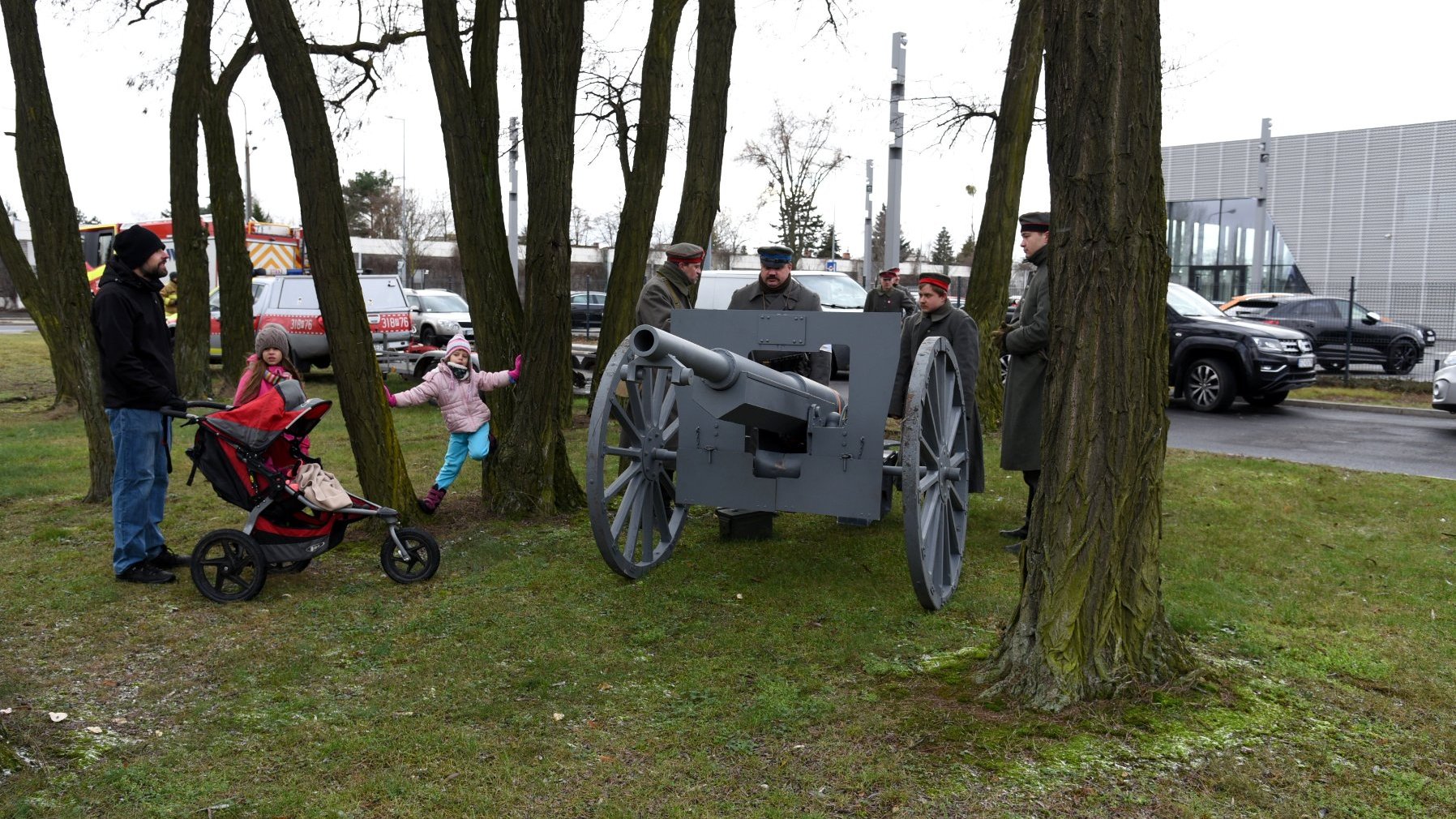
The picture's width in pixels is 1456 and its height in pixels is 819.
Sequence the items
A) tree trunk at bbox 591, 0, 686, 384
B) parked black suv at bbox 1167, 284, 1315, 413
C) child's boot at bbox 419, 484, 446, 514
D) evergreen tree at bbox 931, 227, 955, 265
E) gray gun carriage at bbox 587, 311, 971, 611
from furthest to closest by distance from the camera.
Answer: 1. evergreen tree at bbox 931, 227, 955, 265
2. parked black suv at bbox 1167, 284, 1315, 413
3. tree trunk at bbox 591, 0, 686, 384
4. child's boot at bbox 419, 484, 446, 514
5. gray gun carriage at bbox 587, 311, 971, 611

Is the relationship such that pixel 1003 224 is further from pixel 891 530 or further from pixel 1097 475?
pixel 1097 475

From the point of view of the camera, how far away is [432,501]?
24.2 feet

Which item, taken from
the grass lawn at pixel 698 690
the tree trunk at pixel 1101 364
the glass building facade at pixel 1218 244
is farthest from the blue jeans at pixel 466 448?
the glass building facade at pixel 1218 244

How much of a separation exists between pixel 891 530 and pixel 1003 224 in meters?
5.59

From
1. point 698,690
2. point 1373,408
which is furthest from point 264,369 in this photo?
point 1373,408

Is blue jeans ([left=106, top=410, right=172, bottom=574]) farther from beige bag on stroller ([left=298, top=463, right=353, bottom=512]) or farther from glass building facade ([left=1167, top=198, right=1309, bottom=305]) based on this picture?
glass building facade ([left=1167, top=198, right=1309, bottom=305])

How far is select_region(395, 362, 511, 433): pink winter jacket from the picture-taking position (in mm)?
7492

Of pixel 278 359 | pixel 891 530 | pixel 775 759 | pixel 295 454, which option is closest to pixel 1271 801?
pixel 775 759

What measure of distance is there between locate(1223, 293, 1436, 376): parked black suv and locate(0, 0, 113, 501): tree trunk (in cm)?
1723

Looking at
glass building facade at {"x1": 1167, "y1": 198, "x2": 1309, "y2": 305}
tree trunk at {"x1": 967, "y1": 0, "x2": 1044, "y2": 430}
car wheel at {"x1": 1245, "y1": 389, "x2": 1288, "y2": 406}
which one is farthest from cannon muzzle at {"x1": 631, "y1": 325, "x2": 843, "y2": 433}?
glass building facade at {"x1": 1167, "y1": 198, "x2": 1309, "y2": 305}

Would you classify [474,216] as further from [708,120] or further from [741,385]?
[741,385]

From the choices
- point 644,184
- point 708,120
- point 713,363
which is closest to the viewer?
point 713,363

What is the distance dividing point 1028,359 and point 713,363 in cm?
231

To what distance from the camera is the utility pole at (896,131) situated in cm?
1565
